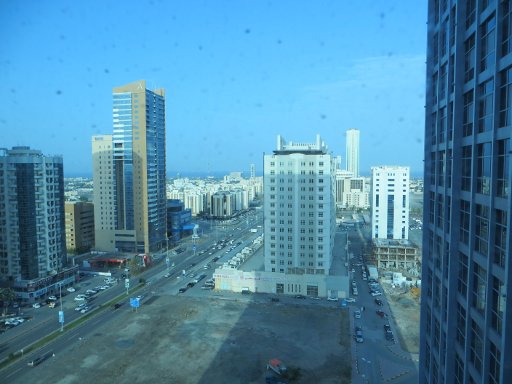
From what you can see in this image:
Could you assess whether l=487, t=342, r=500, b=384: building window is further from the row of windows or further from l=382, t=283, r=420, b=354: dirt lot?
l=382, t=283, r=420, b=354: dirt lot

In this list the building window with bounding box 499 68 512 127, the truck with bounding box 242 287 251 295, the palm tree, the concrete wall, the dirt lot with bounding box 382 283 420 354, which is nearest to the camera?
the building window with bounding box 499 68 512 127

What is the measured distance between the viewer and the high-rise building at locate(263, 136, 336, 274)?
13992mm

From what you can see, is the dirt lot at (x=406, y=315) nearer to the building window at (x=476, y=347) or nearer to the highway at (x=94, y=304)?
the highway at (x=94, y=304)

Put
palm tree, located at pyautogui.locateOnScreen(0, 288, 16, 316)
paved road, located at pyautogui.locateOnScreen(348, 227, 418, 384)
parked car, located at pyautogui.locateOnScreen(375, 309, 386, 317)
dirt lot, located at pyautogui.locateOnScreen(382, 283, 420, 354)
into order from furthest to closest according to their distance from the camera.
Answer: palm tree, located at pyautogui.locateOnScreen(0, 288, 16, 316)
parked car, located at pyautogui.locateOnScreen(375, 309, 386, 317)
dirt lot, located at pyautogui.locateOnScreen(382, 283, 420, 354)
paved road, located at pyautogui.locateOnScreen(348, 227, 418, 384)

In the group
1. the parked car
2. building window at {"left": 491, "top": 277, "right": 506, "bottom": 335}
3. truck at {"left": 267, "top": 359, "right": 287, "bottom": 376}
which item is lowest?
the parked car

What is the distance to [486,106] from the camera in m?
2.68

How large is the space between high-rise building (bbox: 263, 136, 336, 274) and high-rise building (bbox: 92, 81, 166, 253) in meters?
8.58

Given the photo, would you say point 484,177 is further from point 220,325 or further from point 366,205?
point 366,205

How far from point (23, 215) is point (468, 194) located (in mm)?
13944

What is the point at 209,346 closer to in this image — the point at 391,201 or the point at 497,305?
the point at 497,305

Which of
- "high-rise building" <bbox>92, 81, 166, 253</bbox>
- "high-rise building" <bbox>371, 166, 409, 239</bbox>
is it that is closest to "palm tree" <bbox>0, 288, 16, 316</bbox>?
"high-rise building" <bbox>92, 81, 166, 253</bbox>

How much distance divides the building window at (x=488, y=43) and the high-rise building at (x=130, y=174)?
19.0 meters

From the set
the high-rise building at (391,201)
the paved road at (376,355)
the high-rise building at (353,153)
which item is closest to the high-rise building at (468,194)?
the paved road at (376,355)

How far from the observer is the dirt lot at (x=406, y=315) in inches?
397
